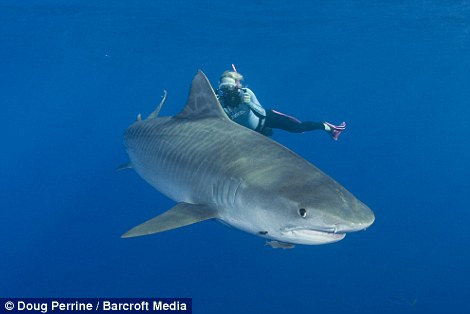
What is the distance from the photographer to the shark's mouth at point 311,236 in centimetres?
339

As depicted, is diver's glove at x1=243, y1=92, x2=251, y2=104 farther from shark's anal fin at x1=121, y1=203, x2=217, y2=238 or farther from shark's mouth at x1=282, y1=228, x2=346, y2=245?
shark's mouth at x1=282, y1=228, x2=346, y2=245

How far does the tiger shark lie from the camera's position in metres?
3.39

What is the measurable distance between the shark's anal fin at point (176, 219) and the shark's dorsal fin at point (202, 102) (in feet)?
4.76

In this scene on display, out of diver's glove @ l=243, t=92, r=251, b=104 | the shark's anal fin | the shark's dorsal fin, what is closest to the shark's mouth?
the shark's anal fin

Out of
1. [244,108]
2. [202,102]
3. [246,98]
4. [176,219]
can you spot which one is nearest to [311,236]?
[176,219]

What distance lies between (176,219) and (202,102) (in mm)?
1963

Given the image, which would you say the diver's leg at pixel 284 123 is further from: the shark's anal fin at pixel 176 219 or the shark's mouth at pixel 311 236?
the shark's mouth at pixel 311 236

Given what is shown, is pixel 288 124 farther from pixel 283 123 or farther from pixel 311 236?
pixel 311 236

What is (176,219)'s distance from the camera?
4277 mm

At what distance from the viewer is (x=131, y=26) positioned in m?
24.4

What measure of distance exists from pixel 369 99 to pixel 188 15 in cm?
7953

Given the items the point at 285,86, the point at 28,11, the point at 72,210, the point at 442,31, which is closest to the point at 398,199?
the point at 442,31

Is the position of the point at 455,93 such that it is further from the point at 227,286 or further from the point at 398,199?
the point at 227,286

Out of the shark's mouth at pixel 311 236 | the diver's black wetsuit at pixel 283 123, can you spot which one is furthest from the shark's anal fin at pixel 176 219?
the diver's black wetsuit at pixel 283 123
